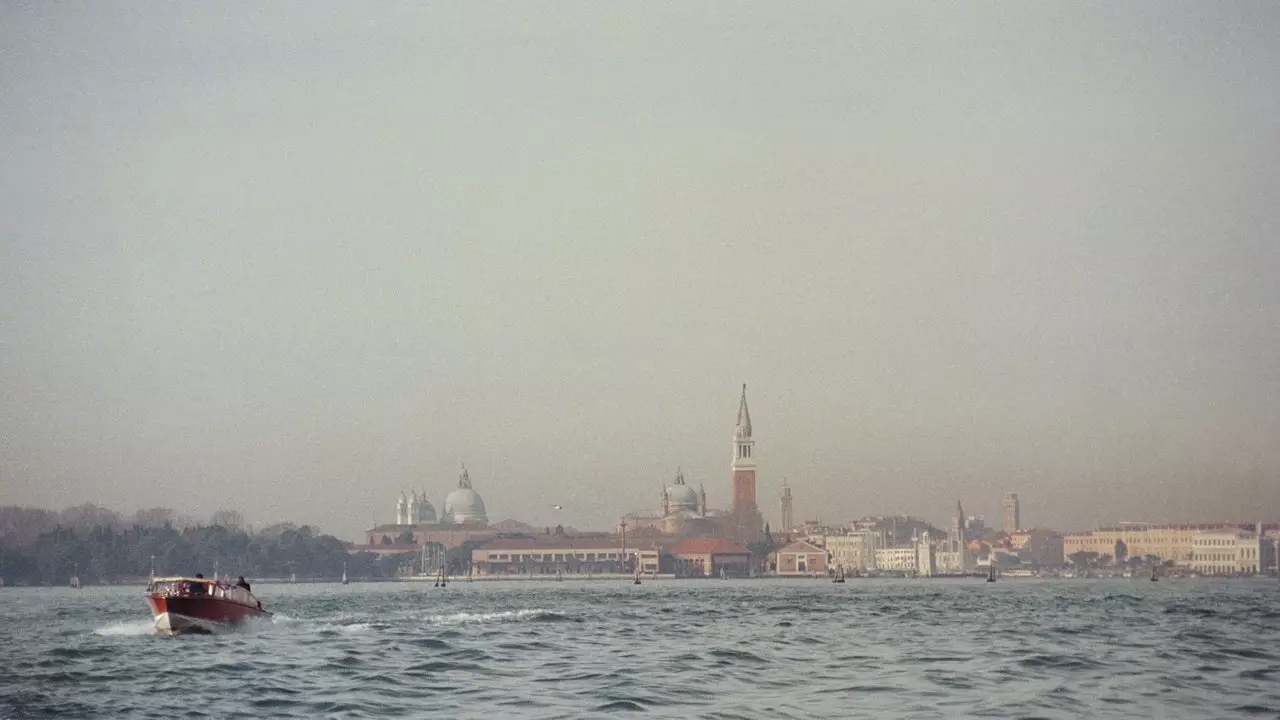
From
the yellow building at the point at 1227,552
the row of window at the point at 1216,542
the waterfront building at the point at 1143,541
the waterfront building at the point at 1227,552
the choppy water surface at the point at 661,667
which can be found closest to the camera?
the choppy water surface at the point at 661,667

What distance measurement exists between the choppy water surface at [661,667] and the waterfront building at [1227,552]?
7135 cm

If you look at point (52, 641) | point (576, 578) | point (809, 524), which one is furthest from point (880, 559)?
point (52, 641)

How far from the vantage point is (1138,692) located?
2266 cm

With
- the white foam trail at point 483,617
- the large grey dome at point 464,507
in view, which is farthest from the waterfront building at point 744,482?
the white foam trail at point 483,617

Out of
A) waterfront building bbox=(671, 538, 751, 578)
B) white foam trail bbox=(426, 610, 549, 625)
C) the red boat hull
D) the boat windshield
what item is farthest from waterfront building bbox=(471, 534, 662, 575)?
the red boat hull

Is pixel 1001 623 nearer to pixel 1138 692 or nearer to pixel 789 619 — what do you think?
pixel 789 619

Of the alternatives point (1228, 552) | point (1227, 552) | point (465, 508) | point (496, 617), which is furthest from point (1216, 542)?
point (496, 617)

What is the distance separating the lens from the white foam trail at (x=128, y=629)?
38969 millimetres

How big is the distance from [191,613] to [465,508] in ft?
477

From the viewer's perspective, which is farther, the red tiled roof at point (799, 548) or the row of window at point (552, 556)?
the row of window at point (552, 556)

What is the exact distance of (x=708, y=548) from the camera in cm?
15138

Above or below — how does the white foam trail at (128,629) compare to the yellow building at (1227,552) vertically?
below

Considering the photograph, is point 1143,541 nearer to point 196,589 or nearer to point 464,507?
point 464,507

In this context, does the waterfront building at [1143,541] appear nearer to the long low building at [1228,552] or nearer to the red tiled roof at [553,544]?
the long low building at [1228,552]
